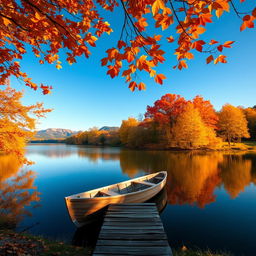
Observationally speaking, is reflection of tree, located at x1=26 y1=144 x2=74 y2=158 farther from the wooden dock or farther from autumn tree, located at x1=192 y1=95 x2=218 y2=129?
autumn tree, located at x1=192 y1=95 x2=218 y2=129

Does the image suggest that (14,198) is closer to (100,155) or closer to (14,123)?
(14,123)

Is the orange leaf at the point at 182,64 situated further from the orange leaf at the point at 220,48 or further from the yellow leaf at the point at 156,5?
the yellow leaf at the point at 156,5

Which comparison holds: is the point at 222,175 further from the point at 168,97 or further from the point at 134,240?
the point at 168,97

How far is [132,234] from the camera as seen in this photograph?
4410 millimetres

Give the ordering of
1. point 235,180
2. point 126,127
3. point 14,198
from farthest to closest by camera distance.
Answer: point 126,127
point 235,180
point 14,198

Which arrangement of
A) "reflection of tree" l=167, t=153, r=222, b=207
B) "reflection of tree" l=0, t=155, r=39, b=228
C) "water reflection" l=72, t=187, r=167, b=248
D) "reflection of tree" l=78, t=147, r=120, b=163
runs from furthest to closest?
"reflection of tree" l=78, t=147, r=120, b=163 < "reflection of tree" l=167, t=153, r=222, b=207 < "reflection of tree" l=0, t=155, r=39, b=228 < "water reflection" l=72, t=187, r=167, b=248

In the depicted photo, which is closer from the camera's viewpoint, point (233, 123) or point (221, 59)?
point (221, 59)

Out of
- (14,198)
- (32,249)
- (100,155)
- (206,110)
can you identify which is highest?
(206,110)

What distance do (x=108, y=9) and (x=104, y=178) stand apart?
1360 cm

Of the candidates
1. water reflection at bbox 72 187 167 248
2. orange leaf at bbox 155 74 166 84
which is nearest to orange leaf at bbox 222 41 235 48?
orange leaf at bbox 155 74 166 84

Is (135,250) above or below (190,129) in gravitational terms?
below

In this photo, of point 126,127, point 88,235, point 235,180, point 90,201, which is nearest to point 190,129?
point 235,180

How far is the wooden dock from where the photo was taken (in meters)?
3.73


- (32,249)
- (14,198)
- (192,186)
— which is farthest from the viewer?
(192,186)
